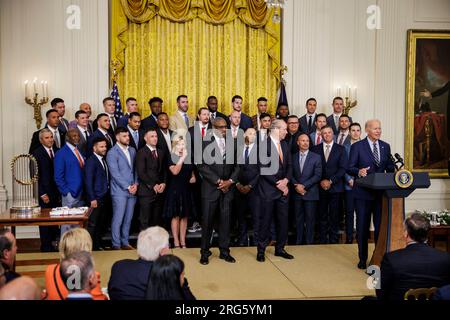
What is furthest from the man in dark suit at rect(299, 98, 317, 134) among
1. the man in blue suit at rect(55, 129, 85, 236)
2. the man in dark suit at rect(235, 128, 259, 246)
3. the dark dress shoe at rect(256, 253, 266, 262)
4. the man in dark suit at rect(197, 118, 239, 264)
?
the man in blue suit at rect(55, 129, 85, 236)

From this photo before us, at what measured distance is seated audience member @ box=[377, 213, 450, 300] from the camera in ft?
12.4

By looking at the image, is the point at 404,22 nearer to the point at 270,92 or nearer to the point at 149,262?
the point at 270,92

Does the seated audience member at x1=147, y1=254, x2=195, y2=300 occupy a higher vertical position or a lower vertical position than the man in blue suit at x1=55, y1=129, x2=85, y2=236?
lower

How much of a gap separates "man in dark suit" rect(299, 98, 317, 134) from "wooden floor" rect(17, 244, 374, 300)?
91.3 inches

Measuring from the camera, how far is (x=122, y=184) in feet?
24.5

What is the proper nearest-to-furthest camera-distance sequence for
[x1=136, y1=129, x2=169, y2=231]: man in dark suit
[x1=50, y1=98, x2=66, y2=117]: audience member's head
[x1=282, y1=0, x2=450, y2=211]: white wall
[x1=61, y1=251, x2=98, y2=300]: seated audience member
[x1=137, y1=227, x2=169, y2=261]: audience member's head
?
1. [x1=61, y1=251, x2=98, y2=300]: seated audience member
2. [x1=137, y1=227, x2=169, y2=261]: audience member's head
3. [x1=136, y1=129, x2=169, y2=231]: man in dark suit
4. [x1=50, y1=98, x2=66, y2=117]: audience member's head
5. [x1=282, y1=0, x2=450, y2=211]: white wall

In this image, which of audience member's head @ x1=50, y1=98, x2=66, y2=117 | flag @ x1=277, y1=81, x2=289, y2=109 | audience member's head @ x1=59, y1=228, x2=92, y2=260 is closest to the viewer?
audience member's head @ x1=59, y1=228, x2=92, y2=260

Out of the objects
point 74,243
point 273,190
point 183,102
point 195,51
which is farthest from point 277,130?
point 74,243

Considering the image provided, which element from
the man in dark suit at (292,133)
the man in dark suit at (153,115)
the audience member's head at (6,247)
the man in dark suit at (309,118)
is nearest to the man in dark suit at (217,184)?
the man in dark suit at (292,133)

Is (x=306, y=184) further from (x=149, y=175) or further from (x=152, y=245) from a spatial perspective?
(x=152, y=245)

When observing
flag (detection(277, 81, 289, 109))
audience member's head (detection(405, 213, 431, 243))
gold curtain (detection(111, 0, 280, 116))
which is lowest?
audience member's head (detection(405, 213, 431, 243))

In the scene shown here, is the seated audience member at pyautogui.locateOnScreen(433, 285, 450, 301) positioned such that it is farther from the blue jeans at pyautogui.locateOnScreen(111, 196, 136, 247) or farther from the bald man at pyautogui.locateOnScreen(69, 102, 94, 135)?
the bald man at pyautogui.locateOnScreen(69, 102, 94, 135)

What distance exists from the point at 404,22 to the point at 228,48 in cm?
339

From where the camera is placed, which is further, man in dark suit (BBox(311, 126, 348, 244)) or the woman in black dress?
man in dark suit (BBox(311, 126, 348, 244))
